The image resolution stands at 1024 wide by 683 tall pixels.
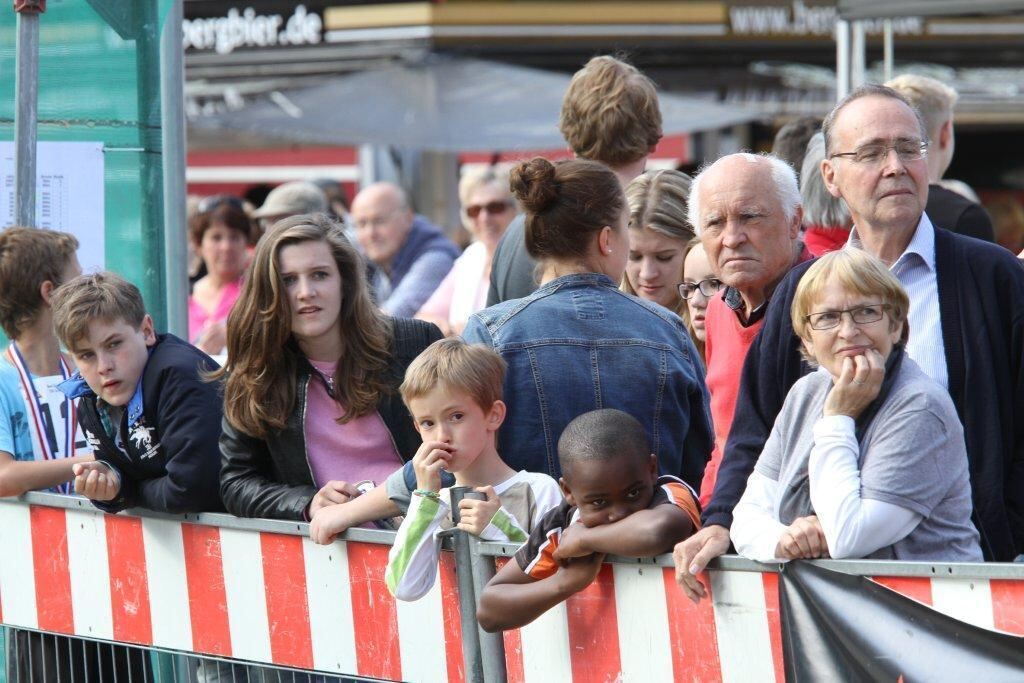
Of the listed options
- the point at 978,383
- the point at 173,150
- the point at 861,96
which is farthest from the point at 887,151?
the point at 173,150

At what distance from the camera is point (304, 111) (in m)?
13.2

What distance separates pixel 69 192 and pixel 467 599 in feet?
10.7

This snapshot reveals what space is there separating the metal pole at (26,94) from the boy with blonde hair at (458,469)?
248 centimetres

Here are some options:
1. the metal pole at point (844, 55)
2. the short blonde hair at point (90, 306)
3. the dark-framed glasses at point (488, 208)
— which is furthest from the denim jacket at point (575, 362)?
the metal pole at point (844, 55)

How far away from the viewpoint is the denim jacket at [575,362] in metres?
4.12

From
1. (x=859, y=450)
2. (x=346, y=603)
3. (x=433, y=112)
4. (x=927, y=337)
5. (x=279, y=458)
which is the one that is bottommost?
(x=346, y=603)

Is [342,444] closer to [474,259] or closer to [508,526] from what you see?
[508,526]

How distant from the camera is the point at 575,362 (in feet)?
13.5

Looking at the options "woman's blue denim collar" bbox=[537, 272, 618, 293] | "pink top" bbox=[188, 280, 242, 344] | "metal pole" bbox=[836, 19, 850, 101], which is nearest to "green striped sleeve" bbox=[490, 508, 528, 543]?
"woman's blue denim collar" bbox=[537, 272, 618, 293]

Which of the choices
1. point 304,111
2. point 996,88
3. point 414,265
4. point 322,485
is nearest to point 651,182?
point 322,485

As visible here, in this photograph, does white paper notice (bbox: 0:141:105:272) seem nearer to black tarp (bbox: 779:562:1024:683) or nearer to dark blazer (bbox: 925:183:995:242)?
dark blazer (bbox: 925:183:995:242)

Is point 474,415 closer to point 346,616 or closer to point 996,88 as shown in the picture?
point 346,616

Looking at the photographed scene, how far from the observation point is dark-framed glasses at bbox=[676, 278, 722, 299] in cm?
488

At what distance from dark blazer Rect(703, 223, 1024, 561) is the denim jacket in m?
0.46
